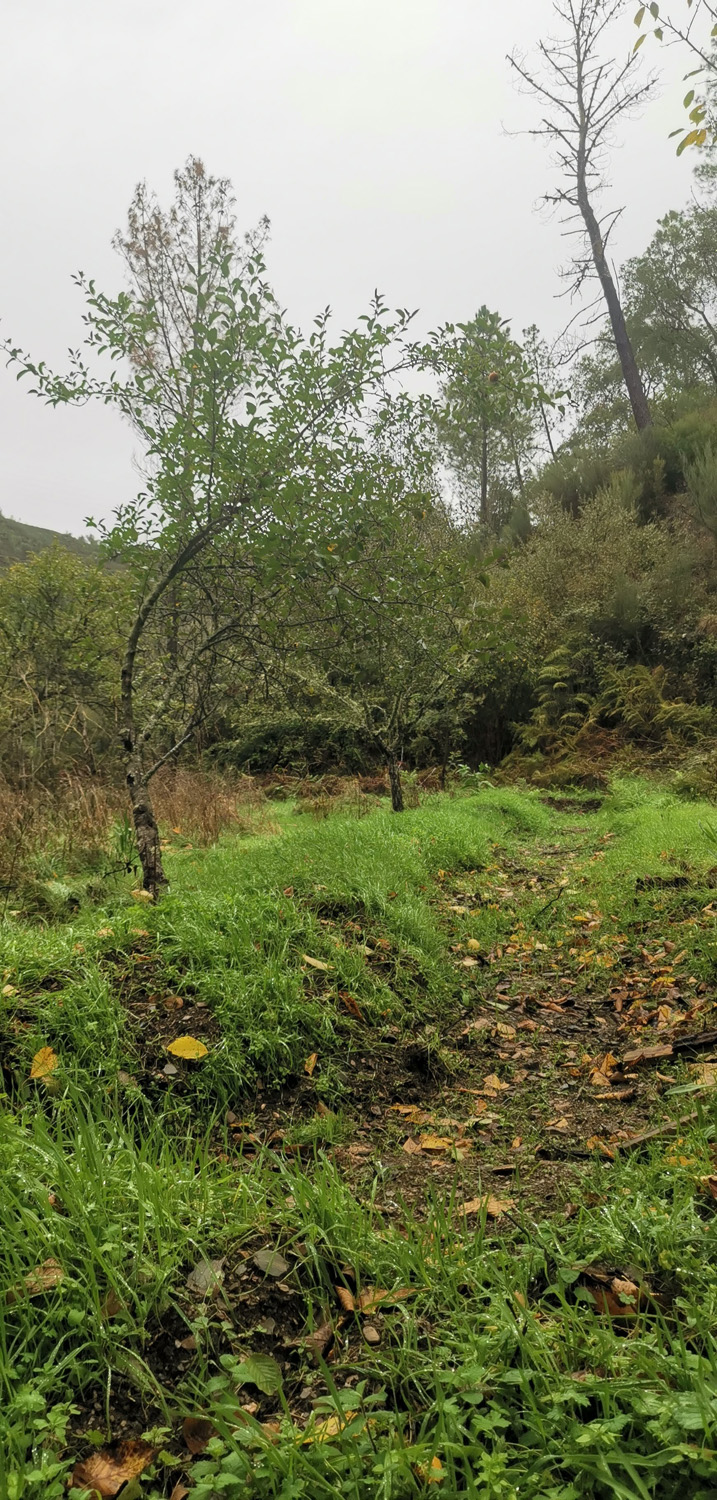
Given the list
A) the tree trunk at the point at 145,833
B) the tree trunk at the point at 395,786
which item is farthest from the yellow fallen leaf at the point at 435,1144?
the tree trunk at the point at 395,786

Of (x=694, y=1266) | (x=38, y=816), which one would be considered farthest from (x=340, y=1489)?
(x=38, y=816)

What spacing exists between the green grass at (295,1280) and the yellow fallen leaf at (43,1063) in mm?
56

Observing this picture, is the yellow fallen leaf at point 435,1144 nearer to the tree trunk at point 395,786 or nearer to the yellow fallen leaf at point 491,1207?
the yellow fallen leaf at point 491,1207

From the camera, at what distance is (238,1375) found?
165 cm

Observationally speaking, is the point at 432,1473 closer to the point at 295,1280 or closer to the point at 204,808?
the point at 295,1280

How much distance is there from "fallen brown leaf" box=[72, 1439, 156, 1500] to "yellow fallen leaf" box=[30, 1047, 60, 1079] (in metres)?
1.43

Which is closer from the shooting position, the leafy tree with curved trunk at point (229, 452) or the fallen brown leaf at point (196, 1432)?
the fallen brown leaf at point (196, 1432)

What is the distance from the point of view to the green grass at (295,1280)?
1.42m

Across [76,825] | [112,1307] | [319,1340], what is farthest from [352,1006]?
[76,825]

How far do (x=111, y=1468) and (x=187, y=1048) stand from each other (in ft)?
5.19

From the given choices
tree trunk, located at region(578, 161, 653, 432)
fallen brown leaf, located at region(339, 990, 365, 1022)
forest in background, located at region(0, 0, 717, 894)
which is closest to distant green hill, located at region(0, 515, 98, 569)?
forest in background, located at region(0, 0, 717, 894)

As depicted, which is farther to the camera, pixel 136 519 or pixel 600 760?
pixel 600 760

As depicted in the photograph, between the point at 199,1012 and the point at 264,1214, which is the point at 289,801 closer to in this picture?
the point at 199,1012

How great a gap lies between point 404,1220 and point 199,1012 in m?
1.41
